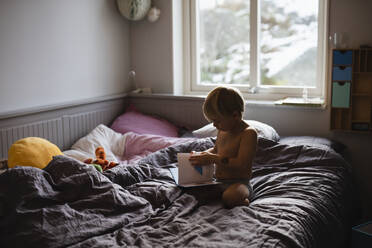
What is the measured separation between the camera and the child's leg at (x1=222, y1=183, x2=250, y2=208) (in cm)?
183

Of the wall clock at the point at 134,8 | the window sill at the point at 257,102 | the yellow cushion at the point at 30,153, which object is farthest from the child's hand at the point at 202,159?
the wall clock at the point at 134,8

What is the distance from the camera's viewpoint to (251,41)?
131 inches

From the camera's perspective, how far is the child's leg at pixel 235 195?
1830 mm

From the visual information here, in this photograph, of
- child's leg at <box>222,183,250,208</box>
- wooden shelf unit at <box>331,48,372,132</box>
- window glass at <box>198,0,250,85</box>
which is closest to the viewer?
child's leg at <box>222,183,250,208</box>

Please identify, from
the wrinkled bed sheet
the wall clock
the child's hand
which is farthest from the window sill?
the child's hand

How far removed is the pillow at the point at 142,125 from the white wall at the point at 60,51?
0.27 metres

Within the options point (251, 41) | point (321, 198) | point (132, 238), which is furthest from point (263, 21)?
point (132, 238)

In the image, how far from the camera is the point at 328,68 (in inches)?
114

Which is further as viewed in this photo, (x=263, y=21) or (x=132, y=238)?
(x=263, y=21)

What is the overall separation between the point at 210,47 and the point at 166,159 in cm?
148

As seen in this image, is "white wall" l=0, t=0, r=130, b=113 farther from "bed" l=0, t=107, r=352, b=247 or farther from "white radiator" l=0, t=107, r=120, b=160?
"bed" l=0, t=107, r=352, b=247

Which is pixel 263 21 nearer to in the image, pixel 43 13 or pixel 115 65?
pixel 115 65

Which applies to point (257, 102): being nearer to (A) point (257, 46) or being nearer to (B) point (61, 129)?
(A) point (257, 46)

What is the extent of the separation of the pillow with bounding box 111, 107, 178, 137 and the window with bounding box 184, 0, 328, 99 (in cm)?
45
